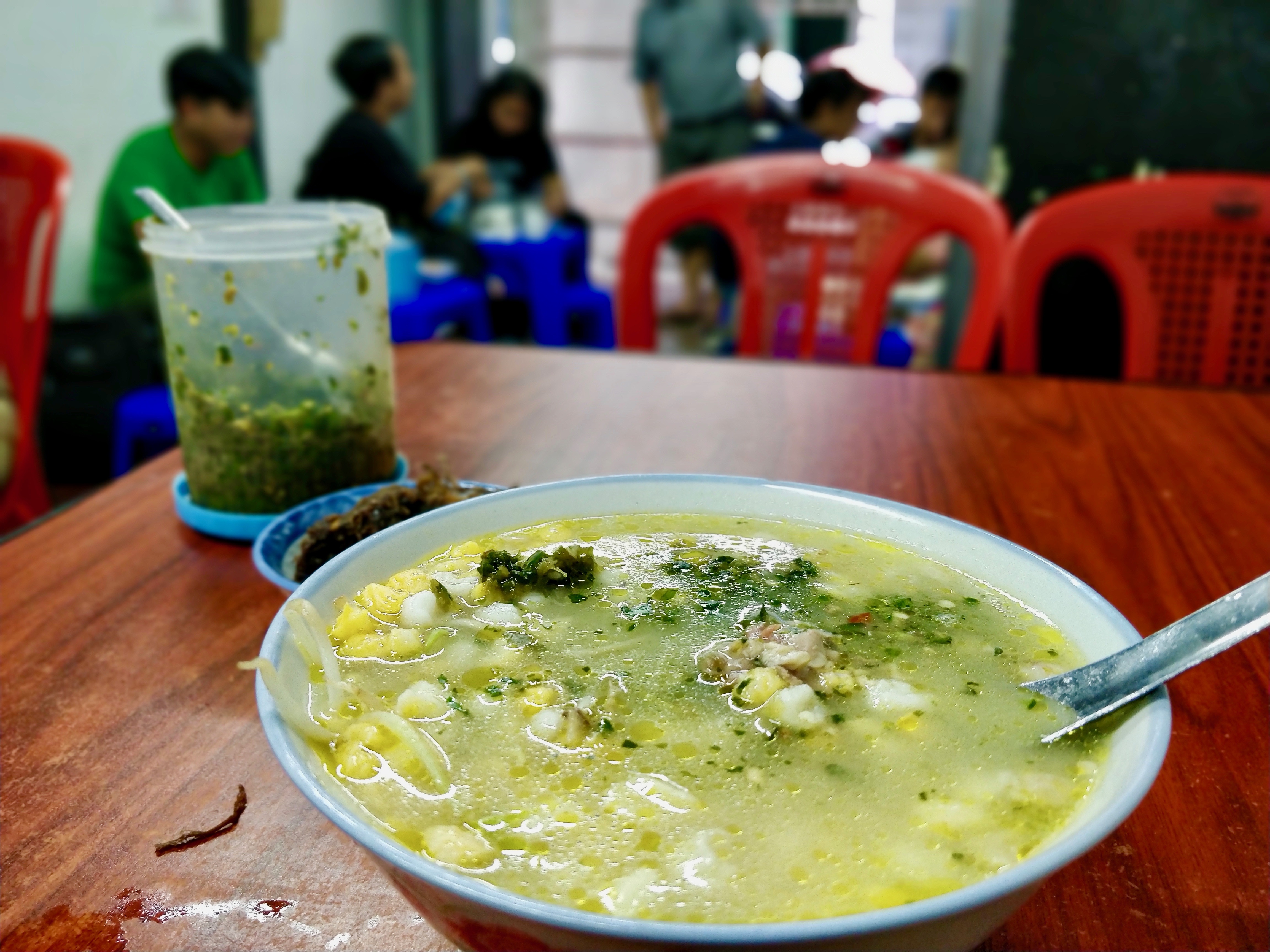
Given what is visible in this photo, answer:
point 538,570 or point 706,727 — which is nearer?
point 706,727

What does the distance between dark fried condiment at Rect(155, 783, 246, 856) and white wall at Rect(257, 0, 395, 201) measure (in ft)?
23.4

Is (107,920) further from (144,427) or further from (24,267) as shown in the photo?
(144,427)

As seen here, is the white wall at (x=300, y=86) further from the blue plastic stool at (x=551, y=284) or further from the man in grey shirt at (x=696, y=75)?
the man in grey shirt at (x=696, y=75)

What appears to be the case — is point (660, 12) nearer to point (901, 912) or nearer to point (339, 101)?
point (339, 101)

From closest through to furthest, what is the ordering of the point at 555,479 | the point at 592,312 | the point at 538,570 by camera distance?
1. the point at 538,570
2. the point at 555,479
3. the point at 592,312

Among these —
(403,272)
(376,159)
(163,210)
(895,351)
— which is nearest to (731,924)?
(163,210)

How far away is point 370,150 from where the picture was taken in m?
6.26

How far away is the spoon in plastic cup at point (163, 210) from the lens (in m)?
1.27

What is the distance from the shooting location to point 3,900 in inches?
28.4

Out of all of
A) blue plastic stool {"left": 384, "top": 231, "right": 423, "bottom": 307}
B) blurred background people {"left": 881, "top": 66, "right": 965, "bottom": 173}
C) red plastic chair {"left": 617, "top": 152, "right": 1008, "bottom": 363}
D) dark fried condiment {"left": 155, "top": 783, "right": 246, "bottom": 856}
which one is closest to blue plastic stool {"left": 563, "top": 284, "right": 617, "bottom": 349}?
blue plastic stool {"left": 384, "top": 231, "right": 423, "bottom": 307}

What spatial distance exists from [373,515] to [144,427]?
2566mm

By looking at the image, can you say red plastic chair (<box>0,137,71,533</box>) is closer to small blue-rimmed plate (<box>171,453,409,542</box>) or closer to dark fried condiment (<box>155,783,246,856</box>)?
small blue-rimmed plate (<box>171,453,409,542</box>)

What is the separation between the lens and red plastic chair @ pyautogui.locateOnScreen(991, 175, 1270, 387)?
2.47 m

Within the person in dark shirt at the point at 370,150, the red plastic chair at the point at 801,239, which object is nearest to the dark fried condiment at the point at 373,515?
the red plastic chair at the point at 801,239
